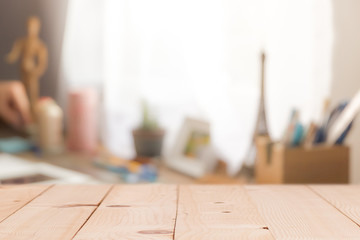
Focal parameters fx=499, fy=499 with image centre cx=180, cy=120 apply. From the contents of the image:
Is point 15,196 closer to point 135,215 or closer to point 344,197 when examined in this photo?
point 135,215

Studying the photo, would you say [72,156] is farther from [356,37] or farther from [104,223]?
[104,223]

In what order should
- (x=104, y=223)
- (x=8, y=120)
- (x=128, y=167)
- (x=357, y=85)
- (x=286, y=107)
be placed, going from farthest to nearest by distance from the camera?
1. (x=8, y=120)
2. (x=128, y=167)
3. (x=286, y=107)
4. (x=357, y=85)
5. (x=104, y=223)

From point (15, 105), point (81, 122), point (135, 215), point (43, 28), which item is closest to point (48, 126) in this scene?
point (81, 122)

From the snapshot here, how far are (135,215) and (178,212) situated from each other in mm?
49

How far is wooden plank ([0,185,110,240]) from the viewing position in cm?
50

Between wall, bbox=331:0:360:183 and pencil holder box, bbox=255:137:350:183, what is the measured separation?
6 cm

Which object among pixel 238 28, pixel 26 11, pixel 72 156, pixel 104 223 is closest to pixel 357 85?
pixel 238 28

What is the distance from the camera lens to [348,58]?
3.41 ft

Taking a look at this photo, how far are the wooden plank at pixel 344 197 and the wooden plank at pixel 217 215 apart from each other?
0.10m

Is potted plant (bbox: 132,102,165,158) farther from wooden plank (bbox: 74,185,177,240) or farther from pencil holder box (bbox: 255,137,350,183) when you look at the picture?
wooden plank (bbox: 74,185,177,240)

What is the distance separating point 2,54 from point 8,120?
65 cm

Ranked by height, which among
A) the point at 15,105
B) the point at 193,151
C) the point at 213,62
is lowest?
the point at 193,151

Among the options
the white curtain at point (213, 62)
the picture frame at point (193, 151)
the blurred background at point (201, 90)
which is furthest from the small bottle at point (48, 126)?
the picture frame at point (193, 151)

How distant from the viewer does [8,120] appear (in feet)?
8.44
